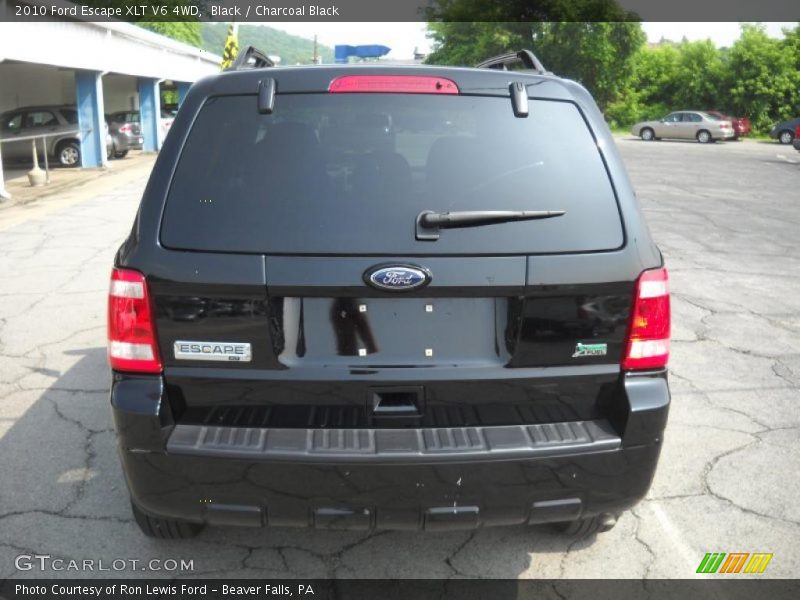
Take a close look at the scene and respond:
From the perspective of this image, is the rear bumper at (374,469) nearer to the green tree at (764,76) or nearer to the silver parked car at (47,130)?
the silver parked car at (47,130)

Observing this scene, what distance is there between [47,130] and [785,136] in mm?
32614

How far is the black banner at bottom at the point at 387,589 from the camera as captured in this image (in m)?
2.89

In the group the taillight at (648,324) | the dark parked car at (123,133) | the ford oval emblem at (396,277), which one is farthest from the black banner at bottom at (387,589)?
the dark parked car at (123,133)

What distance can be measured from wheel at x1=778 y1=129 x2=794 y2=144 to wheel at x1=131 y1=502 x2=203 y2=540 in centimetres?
3933

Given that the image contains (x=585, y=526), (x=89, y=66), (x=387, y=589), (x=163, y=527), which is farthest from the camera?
(x=89, y=66)

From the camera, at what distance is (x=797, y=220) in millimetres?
12789

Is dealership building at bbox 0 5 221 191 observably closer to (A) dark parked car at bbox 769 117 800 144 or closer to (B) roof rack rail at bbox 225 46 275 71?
(B) roof rack rail at bbox 225 46 275 71

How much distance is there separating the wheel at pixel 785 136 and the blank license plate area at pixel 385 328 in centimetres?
3911

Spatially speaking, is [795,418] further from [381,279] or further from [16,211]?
[16,211]

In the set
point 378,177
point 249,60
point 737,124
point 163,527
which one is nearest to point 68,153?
point 249,60

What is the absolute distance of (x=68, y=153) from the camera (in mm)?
21438

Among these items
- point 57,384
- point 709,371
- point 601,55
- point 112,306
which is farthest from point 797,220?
point 601,55

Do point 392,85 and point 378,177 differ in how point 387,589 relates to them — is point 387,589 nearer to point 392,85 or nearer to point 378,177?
point 378,177

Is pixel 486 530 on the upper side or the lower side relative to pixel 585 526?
lower
